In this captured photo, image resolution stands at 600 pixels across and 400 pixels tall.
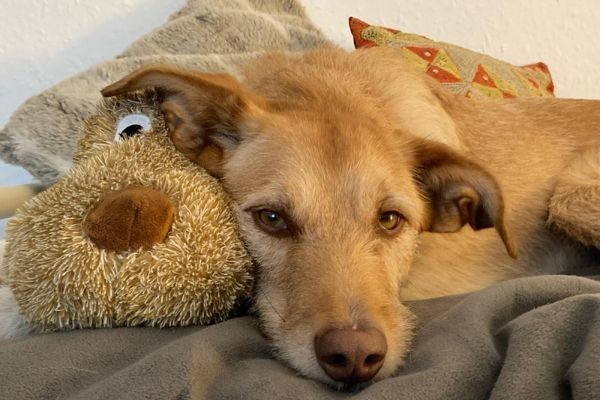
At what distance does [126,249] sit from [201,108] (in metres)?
0.49

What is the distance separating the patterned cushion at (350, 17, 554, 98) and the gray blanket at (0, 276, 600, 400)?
63.4 inches

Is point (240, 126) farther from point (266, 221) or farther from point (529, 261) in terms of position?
point (529, 261)

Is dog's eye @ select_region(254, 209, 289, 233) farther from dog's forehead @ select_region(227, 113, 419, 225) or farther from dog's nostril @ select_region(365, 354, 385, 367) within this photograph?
dog's nostril @ select_region(365, 354, 385, 367)

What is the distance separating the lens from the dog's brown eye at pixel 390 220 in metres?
1.57

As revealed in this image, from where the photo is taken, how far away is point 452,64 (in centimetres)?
283

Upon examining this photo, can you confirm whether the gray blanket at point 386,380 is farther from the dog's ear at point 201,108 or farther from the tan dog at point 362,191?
the dog's ear at point 201,108

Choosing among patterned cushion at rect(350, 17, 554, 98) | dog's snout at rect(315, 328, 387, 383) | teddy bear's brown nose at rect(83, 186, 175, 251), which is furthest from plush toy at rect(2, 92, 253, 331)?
patterned cushion at rect(350, 17, 554, 98)

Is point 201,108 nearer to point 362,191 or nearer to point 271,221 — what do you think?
point 271,221

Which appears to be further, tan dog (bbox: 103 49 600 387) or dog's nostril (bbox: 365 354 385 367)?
tan dog (bbox: 103 49 600 387)

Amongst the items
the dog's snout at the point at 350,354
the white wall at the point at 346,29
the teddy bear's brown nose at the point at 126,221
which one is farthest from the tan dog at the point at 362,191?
the white wall at the point at 346,29

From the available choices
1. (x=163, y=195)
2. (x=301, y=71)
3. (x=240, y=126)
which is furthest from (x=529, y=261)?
(x=163, y=195)

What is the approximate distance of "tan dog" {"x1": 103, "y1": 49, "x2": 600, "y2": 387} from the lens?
131cm

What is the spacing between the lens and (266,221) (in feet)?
4.92

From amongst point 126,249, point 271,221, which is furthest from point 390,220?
point 126,249
